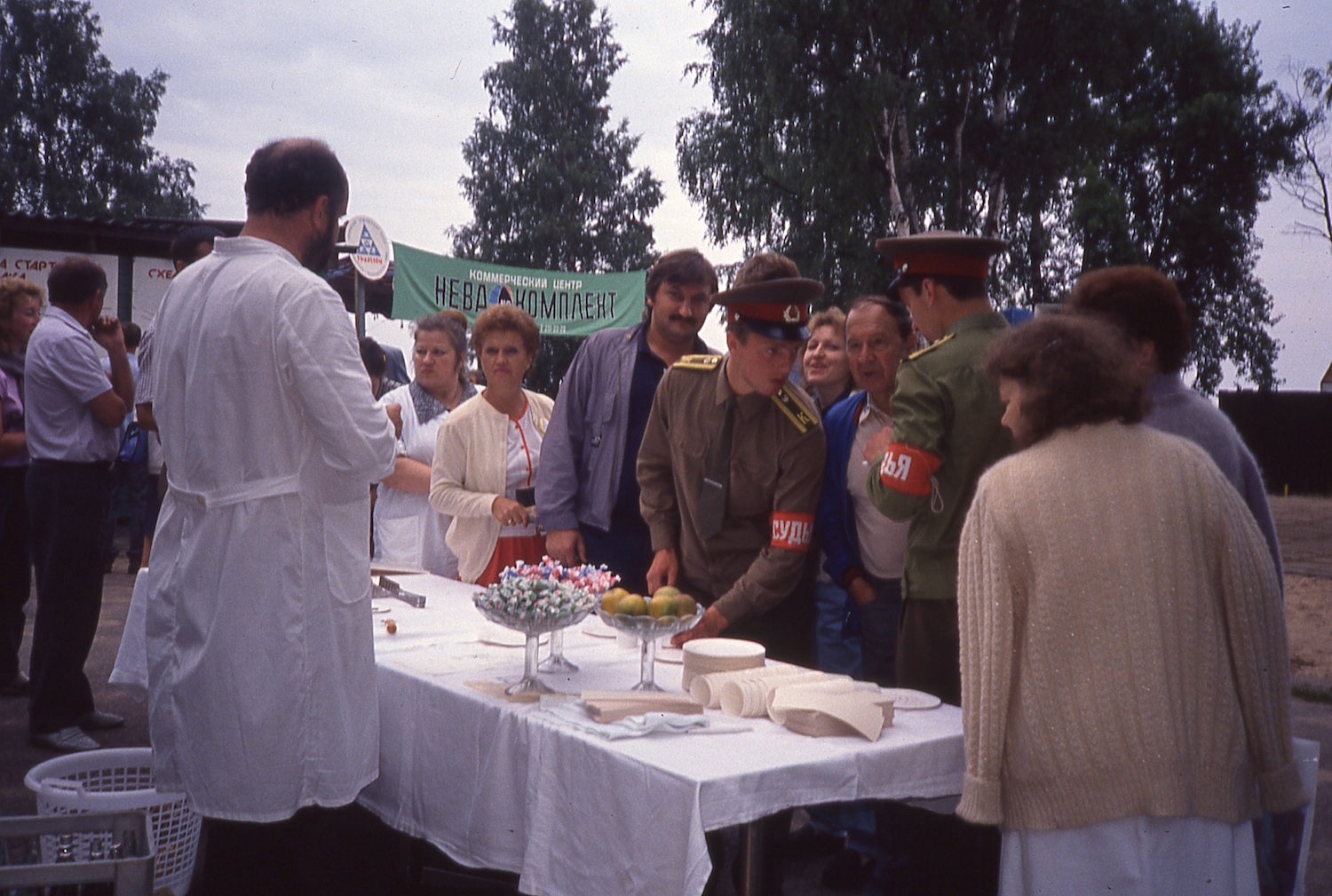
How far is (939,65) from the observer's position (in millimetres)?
16594

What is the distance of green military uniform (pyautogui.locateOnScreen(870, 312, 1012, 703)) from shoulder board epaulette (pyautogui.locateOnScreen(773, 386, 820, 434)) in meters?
0.39

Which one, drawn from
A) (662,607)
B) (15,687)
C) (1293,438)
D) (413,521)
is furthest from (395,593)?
(1293,438)

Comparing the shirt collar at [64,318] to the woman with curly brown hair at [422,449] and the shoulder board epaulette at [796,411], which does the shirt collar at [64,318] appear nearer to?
→ the woman with curly brown hair at [422,449]

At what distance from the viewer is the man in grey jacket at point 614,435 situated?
3.77m

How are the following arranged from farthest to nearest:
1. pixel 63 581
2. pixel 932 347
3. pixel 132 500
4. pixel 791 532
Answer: pixel 132 500
pixel 63 581
pixel 791 532
pixel 932 347

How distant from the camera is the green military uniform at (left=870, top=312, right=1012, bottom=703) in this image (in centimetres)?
270

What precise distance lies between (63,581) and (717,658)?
10.6 ft

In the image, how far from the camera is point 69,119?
33688 mm

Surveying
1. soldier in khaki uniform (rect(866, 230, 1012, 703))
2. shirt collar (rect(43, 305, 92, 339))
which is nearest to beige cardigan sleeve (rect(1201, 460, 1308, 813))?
soldier in khaki uniform (rect(866, 230, 1012, 703))

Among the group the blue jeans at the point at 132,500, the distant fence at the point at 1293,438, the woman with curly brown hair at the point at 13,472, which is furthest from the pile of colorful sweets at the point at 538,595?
the distant fence at the point at 1293,438

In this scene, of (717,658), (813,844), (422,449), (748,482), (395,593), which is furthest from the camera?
(422,449)

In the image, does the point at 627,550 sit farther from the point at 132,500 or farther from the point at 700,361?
the point at 132,500

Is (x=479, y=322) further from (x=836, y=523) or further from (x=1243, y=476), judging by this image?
(x=1243, y=476)

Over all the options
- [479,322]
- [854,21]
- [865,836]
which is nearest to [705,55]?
[854,21]
